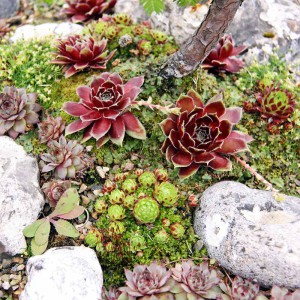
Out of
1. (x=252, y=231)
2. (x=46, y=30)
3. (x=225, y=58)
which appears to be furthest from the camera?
(x=46, y=30)

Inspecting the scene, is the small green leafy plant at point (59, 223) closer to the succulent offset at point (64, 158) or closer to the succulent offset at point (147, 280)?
the succulent offset at point (64, 158)

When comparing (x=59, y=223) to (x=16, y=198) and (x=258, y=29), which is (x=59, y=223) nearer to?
(x=16, y=198)

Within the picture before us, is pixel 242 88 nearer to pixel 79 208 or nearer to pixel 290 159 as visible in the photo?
pixel 290 159

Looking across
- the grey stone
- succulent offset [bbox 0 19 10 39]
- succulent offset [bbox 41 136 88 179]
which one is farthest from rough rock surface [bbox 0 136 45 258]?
the grey stone

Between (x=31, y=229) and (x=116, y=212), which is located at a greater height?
(x=116, y=212)

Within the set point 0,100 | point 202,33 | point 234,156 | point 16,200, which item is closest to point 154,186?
point 234,156

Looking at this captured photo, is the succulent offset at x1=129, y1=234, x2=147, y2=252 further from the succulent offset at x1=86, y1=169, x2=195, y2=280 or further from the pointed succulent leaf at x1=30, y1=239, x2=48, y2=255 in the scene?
the pointed succulent leaf at x1=30, y1=239, x2=48, y2=255

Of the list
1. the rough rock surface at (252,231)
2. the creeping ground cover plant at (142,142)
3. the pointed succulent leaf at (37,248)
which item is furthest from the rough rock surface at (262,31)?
the pointed succulent leaf at (37,248)

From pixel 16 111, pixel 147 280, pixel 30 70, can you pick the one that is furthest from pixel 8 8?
pixel 147 280
